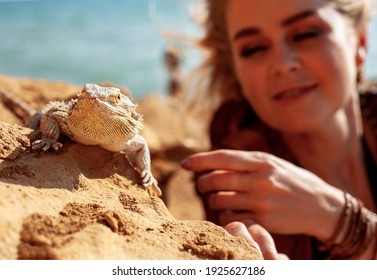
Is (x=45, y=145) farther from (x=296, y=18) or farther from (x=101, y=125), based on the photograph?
(x=296, y=18)

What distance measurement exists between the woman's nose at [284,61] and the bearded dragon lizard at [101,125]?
47.7 inches

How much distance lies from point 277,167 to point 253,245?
71 cm

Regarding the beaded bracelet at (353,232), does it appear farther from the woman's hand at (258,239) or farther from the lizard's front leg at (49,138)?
the lizard's front leg at (49,138)

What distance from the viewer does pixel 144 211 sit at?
1.47 m

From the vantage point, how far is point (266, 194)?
2.00 m

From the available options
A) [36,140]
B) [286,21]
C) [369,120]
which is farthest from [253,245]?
[369,120]

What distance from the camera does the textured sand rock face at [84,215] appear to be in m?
1.13

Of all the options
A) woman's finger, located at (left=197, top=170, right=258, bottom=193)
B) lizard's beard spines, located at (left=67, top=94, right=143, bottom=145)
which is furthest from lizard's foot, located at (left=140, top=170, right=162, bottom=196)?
woman's finger, located at (left=197, top=170, right=258, bottom=193)

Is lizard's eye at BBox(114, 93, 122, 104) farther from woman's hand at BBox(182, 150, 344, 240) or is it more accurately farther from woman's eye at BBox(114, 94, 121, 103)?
woman's hand at BBox(182, 150, 344, 240)

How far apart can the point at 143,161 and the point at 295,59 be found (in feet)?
4.40

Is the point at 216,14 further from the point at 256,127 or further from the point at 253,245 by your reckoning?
the point at 253,245

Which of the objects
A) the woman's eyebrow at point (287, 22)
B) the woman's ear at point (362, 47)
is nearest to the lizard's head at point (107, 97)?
the woman's eyebrow at point (287, 22)

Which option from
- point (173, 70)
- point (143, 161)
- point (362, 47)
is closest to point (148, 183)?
point (143, 161)
